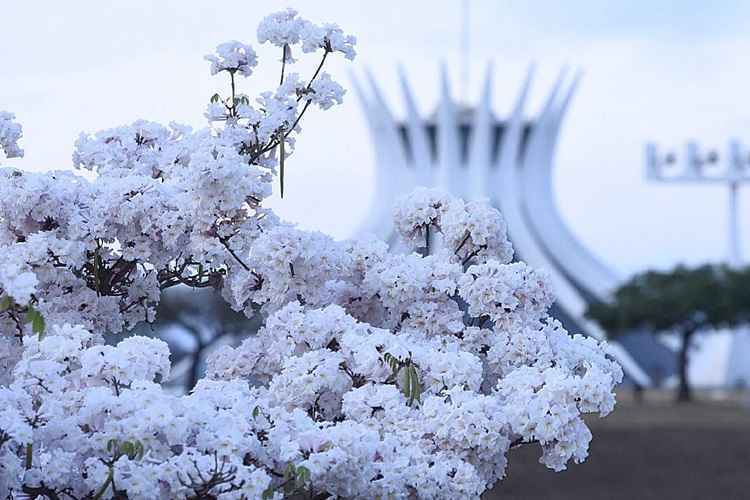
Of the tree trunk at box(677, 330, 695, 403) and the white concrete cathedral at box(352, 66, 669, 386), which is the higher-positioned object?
the white concrete cathedral at box(352, 66, 669, 386)

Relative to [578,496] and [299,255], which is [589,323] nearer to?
[578,496]

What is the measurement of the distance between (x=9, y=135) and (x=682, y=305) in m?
42.4

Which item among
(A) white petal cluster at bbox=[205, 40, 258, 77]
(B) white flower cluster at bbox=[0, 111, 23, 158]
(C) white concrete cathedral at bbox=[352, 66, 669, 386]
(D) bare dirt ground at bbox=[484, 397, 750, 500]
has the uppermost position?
(C) white concrete cathedral at bbox=[352, 66, 669, 386]

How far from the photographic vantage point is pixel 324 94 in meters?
6.36

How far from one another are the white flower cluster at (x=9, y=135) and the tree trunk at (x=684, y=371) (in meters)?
40.5

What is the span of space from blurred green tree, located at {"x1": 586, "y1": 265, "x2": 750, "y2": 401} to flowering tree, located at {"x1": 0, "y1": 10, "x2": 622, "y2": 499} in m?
41.0

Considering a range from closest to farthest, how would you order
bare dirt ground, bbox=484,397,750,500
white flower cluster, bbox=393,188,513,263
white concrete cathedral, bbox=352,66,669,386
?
white flower cluster, bbox=393,188,513,263
bare dirt ground, bbox=484,397,750,500
white concrete cathedral, bbox=352,66,669,386

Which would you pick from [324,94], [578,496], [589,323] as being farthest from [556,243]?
[324,94]

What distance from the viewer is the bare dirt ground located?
16.9 metres

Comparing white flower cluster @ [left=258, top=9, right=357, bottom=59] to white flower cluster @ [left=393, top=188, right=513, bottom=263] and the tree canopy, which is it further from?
the tree canopy

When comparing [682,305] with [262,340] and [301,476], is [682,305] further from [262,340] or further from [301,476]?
[301,476]

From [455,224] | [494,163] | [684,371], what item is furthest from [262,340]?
[494,163]

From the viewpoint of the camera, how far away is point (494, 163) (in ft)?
192

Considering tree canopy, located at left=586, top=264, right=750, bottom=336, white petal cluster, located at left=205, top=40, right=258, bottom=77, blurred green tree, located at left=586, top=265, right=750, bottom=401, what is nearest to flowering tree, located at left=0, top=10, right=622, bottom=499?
white petal cluster, located at left=205, top=40, right=258, bottom=77
